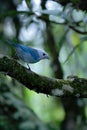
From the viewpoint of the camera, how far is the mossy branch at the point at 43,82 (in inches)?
63.3

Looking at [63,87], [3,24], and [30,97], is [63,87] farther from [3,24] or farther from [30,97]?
[30,97]

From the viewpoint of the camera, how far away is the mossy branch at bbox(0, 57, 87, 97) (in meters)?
1.61

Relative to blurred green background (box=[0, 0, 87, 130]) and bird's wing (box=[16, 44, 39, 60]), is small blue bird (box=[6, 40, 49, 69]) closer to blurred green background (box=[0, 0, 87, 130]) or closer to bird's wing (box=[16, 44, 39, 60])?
bird's wing (box=[16, 44, 39, 60])

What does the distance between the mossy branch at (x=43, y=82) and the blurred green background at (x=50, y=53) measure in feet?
1.22

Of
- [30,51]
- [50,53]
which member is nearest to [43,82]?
[30,51]

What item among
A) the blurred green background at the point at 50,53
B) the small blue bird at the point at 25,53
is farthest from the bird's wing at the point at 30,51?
the blurred green background at the point at 50,53

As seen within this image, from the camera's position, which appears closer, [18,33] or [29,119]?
[29,119]

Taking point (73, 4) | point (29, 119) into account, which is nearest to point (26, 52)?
point (73, 4)

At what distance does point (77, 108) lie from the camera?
3400 mm

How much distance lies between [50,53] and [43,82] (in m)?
2.07

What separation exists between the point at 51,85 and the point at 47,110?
2930 millimetres

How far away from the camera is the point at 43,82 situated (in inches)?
67.0

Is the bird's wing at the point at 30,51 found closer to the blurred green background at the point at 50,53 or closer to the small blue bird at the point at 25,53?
the small blue bird at the point at 25,53

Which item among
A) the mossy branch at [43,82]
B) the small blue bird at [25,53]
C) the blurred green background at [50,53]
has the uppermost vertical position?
the small blue bird at [25,53]
